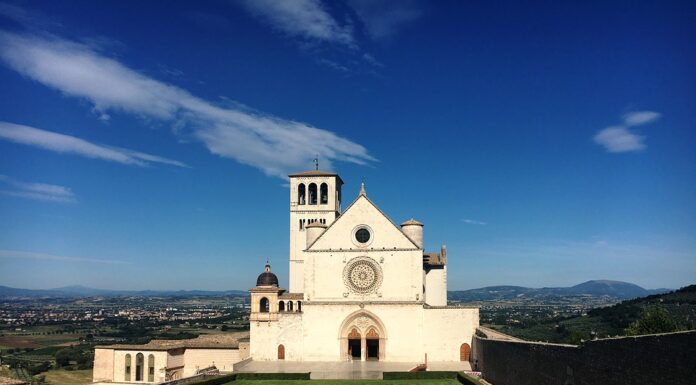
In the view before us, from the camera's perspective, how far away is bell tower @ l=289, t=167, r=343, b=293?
49000 mm

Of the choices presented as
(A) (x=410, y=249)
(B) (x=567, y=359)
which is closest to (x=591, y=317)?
(A) (x=410, y=249)

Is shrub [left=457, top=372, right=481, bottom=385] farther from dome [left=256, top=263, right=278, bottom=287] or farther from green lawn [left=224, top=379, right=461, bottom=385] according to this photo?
dome [left=256, top=263, right=278, bottom=287]

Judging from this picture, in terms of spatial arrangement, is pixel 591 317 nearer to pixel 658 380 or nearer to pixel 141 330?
pixel 141 330

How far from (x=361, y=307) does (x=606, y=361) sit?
26.7 m

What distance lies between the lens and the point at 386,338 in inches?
1615

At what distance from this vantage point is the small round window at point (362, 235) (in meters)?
42.5

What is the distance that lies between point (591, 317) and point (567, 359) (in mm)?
93981

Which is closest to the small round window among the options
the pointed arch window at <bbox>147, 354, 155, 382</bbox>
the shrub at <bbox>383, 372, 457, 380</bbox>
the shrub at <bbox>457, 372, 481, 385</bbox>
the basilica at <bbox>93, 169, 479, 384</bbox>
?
the basilica at <bbox>93, 169, 479, 384</bbox>

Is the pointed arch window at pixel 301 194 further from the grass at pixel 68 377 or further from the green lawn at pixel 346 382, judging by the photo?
the grass at pixel 68 377

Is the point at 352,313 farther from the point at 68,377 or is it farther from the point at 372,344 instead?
the point at 68,377

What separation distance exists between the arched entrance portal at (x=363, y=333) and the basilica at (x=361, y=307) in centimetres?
7

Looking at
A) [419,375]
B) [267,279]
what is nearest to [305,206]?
[267,279]

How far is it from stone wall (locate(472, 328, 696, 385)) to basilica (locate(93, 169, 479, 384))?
1374 cm

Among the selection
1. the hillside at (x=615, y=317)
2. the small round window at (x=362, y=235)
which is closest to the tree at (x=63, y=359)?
the small round window at (x=362, y=235)
